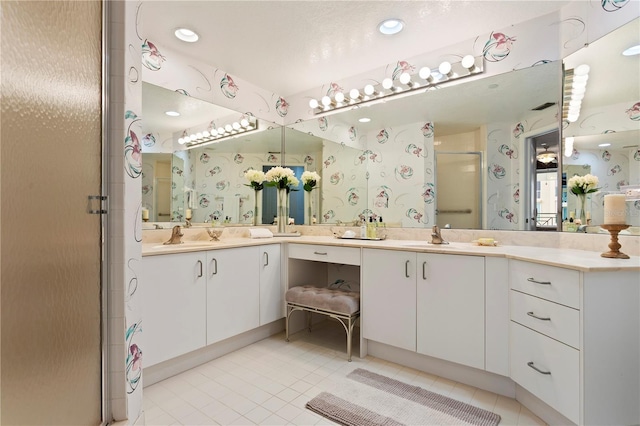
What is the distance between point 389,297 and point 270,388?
3.09 feet

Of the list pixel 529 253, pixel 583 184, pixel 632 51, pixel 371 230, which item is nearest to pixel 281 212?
pixel 371 230

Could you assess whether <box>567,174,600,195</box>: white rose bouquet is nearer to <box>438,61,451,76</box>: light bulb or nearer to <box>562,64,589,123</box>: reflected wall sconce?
<box>562,64,589,123</box>: reflected wall sconce

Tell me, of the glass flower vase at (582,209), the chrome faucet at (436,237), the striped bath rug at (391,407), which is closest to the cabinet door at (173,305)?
the striped bath rug at (391,407)

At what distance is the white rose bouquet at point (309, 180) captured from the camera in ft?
10.4

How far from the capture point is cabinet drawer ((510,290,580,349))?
1320mm

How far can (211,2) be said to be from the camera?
1869 mm

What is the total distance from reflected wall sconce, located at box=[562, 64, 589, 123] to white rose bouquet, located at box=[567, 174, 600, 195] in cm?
36

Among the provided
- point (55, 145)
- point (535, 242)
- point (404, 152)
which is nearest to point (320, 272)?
point (404, 152)

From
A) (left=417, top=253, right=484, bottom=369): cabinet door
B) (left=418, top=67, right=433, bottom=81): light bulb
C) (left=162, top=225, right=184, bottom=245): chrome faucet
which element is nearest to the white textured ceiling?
(left=418, top=67, right=433, bottom=81): light bulb

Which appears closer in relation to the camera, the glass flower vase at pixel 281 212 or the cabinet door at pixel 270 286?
the cabinet door at pixel 270 286

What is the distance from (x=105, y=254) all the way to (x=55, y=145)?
434 mm

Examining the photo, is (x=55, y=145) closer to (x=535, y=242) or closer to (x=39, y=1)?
(x=39, y=1)

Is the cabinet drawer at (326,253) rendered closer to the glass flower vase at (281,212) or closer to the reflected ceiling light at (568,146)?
the glass flower vase at (281,212)

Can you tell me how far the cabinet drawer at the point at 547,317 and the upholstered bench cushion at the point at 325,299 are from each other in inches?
38.8
